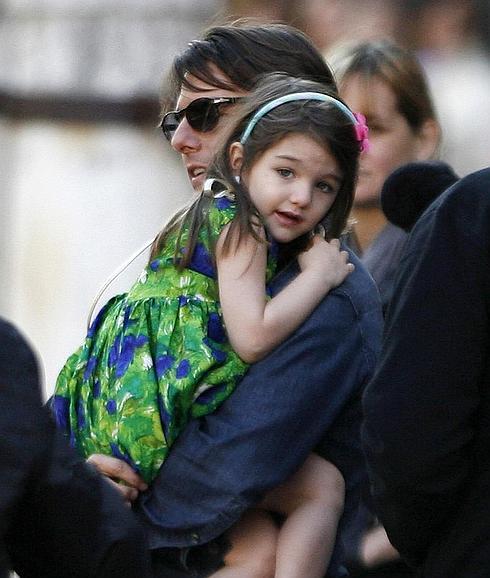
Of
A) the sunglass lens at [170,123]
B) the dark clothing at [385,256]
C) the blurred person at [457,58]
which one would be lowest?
the blurred person at [457,58]

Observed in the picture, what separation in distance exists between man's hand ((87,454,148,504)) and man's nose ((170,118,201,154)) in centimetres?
74

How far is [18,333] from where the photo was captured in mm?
2160

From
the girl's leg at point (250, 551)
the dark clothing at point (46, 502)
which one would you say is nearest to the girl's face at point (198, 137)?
the girl's leg at point (250, 551)

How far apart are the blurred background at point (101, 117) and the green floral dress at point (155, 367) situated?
460 cm

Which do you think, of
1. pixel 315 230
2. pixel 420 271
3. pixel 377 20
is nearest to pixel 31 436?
pixel 420 271

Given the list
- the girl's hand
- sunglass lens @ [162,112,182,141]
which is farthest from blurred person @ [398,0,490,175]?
the girl's hand

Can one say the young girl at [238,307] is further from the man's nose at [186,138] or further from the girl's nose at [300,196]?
the man's nose at [186,138]

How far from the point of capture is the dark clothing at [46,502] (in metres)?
2.12

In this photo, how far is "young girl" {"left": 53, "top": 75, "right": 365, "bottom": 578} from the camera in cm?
331

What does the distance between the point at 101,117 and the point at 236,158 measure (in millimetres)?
6511

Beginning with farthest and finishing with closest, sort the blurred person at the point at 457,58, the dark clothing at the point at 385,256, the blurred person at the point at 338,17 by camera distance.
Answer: the blurred person at the point at 457,58
the blurred person at the point at 338,17
the dark clothing at the point at 385,256

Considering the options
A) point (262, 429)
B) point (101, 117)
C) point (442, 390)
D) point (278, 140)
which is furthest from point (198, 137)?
point (101, 117)

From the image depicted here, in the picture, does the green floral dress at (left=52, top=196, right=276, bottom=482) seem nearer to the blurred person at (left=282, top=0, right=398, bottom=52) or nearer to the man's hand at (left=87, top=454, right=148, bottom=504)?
the man's hand at (left=87, top=454, right=148, bottom=504)

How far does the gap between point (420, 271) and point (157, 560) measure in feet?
2.96
